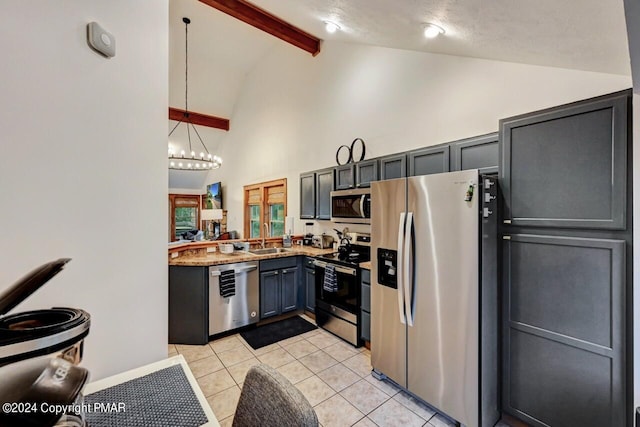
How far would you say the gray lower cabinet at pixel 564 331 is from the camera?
4.85ft

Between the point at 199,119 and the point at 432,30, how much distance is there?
7.10 metres

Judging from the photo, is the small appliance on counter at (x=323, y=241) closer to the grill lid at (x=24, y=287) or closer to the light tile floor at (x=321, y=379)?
the light tile floor at (x=321, y=379)

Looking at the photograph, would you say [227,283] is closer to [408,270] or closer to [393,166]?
[408,270]

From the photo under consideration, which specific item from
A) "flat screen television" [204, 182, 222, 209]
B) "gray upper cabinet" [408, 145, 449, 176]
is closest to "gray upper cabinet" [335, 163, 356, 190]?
"gray upper cabinet" [408, 145, 449, 176]

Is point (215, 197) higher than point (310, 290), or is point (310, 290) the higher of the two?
point (215, 197)

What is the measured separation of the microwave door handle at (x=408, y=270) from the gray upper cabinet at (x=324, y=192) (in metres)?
1.79

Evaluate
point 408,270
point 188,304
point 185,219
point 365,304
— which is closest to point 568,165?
point 408,270

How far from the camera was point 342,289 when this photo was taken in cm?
324

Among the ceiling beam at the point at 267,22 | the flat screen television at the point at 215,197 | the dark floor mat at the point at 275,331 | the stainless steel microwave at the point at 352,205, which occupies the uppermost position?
the ceiling beam at the point at 267,22

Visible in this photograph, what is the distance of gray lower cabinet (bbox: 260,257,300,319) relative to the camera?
362 cm

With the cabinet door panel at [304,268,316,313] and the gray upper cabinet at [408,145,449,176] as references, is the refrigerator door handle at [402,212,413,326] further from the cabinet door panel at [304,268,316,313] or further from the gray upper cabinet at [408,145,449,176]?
the cabinet door panel at [304,268,316,313]

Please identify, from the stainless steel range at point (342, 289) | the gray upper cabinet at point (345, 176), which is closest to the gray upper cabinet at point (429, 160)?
the gray upper cabinet at point (345, 176)

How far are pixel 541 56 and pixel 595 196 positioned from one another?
962 millimetres

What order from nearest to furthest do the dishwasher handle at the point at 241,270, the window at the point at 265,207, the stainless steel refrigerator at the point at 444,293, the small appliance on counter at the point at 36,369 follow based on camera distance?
the small appliance on counter at the point at 36,369, the stainless steel refrigerator at the point at 444,293, the dishwasher handle at the point at 241,270, the window at the point at 265,207
